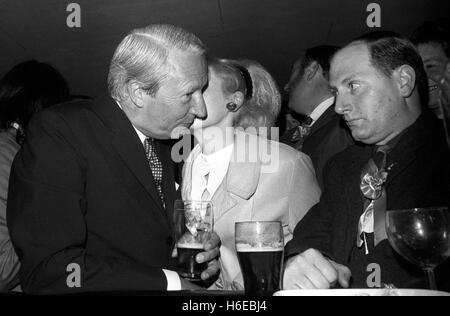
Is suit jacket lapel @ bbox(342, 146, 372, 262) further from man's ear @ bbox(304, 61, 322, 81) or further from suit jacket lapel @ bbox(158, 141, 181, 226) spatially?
man's ear @ bbox(304, 61, 322, 81)

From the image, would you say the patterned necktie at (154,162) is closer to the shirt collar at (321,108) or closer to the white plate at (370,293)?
the white plate at (370,293)

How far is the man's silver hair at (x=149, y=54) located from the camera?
1.74 m

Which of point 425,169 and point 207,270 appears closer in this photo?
point 207,270

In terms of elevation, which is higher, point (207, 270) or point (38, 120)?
point (38, 120)

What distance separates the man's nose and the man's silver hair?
144 mm

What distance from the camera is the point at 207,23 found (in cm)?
681

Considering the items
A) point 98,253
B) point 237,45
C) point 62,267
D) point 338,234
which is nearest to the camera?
point 62,267

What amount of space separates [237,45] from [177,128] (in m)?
5.91

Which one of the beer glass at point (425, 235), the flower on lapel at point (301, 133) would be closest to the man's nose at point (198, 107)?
the beer glass at point (425, 235)

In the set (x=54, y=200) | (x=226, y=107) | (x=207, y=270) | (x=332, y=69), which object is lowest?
(x=207, y=270)

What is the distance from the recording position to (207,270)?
1.49 metres

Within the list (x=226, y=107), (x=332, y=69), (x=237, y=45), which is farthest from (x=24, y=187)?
(x=237, y=45)
